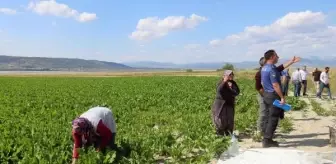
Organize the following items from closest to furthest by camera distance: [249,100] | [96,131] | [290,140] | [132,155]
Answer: [96,131] → [132,155] → [290,140] → [249,100]

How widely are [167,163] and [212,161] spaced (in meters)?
0.82

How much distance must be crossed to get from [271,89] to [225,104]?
3.45ft

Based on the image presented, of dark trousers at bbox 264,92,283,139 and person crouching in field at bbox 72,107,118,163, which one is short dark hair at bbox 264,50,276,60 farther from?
person crouching in field at bbox 72,107,118,163

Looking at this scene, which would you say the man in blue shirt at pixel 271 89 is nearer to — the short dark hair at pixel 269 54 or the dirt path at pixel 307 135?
the short dark hair at pixel 269 54

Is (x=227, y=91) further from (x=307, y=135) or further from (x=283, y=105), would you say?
(x=307, y=135)

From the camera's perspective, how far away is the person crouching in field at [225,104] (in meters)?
8.73

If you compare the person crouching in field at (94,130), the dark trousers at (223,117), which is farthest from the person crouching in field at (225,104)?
the person crouching in field at (94,130)

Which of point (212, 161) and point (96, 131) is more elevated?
point (96, 131)

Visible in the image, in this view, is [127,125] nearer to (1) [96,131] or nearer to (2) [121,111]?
(2) [121,111]

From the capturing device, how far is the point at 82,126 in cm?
612

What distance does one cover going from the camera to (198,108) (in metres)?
15.5

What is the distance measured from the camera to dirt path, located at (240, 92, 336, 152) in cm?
880

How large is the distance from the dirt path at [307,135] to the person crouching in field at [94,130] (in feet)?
9.69

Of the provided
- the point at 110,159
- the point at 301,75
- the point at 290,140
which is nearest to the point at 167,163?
the point at 110,159
